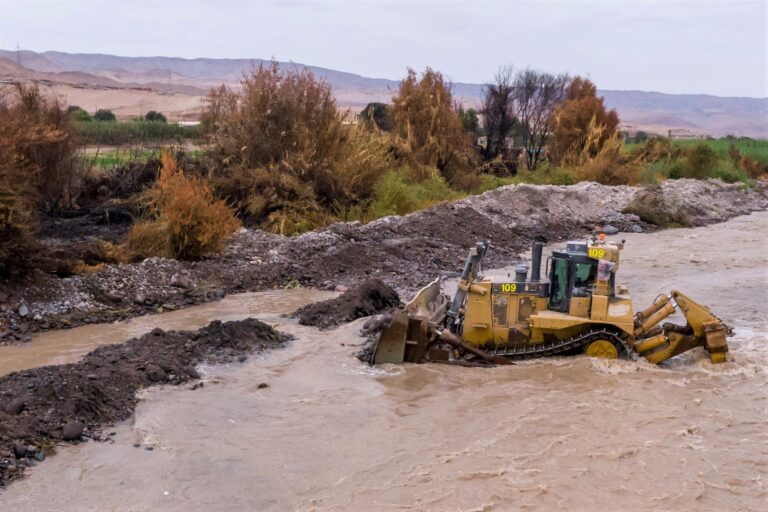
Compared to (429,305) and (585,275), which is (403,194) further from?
(585,275)

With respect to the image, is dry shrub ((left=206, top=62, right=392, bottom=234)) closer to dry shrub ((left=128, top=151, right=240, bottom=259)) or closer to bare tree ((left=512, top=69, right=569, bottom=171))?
dry shrub ((left=128, top=151, right=240, bottom=259))

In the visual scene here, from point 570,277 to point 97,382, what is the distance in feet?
19.8

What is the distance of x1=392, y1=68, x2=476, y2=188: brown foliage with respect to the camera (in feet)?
92.7

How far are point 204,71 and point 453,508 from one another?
185m

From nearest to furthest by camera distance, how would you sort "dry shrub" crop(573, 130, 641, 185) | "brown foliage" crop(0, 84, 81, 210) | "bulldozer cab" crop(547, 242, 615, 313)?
"bulldozer cab" crop(547, 242, 615, 313), "brown foliage" crop(0, 84, 81, 210), "dry shrub" crop(573, 130, 641, 185)

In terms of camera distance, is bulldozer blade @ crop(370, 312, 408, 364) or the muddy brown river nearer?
the muddy brown river

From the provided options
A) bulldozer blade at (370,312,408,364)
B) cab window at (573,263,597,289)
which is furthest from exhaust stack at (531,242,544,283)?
bulldozer blade at (370,312,408,364)

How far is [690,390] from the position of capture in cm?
1054

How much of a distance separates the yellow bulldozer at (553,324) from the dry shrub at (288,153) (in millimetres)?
10107

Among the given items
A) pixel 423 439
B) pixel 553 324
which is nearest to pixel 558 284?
pixel 553 324

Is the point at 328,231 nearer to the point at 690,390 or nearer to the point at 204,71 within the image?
the point at 690,390

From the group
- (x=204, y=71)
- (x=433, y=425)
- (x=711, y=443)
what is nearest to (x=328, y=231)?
(x=433, y=425)

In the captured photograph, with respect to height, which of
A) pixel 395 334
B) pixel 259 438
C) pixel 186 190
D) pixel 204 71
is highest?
pixel 204 71

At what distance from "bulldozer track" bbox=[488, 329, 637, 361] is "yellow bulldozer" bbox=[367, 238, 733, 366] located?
1 centimetres
